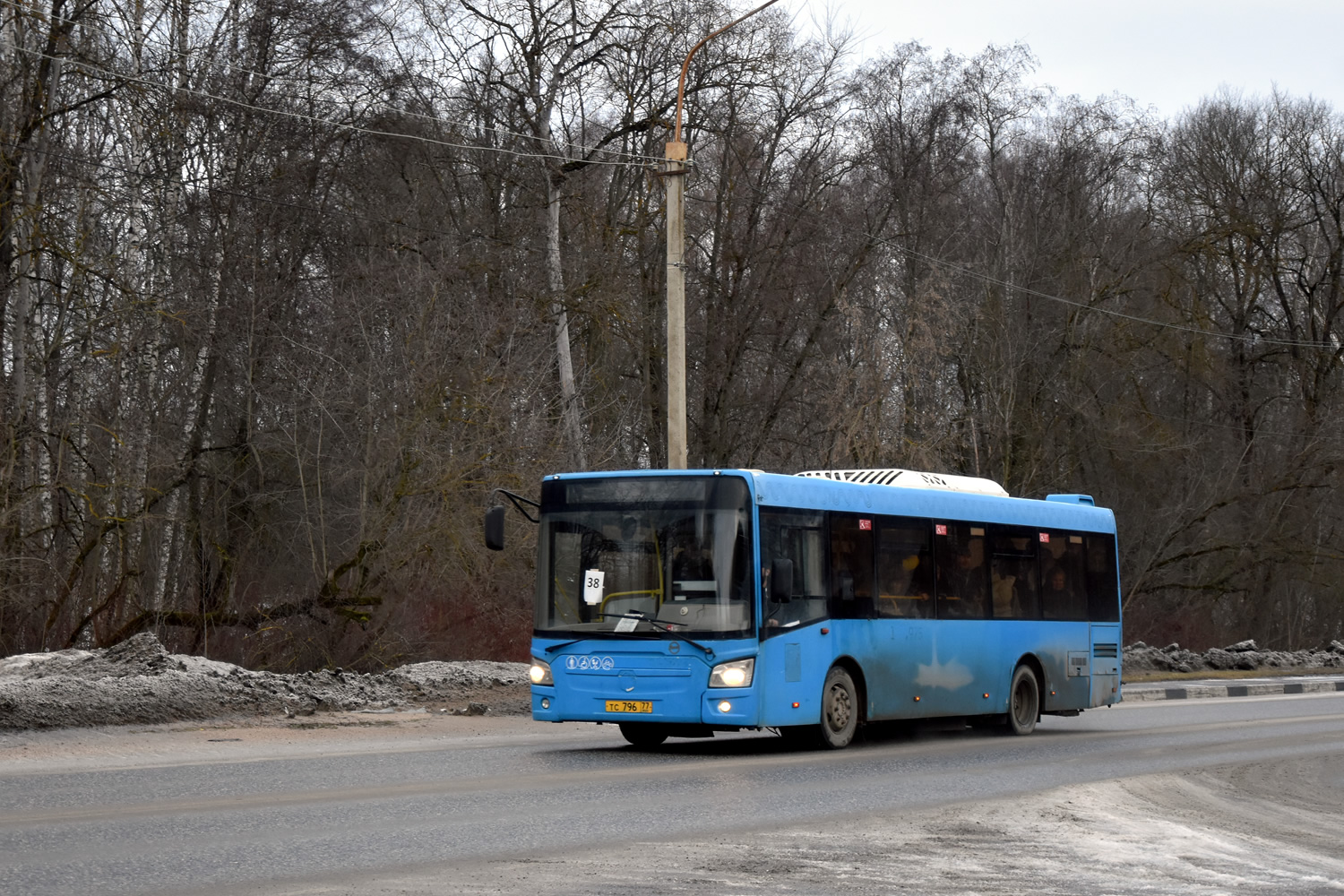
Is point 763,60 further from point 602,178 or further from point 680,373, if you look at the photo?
point 680,373

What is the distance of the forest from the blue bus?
30.5 feet

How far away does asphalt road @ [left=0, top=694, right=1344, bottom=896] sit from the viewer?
8.00m

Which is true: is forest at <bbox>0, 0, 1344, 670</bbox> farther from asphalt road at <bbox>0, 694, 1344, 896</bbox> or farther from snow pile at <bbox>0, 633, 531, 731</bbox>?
asphalt road at <bbox>0, 694, 1344, 896</bbox>

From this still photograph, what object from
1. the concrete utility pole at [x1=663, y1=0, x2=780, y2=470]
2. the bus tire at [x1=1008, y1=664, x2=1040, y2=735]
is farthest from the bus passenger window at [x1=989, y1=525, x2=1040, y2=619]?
the concrete utility pole at [x1=663, y1=0, x2=780, y2=470]

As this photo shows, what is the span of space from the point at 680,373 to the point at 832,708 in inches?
271

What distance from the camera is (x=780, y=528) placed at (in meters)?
15.6

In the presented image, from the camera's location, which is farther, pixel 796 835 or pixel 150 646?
pixel 150 646

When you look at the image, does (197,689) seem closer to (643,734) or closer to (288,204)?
(643,734)

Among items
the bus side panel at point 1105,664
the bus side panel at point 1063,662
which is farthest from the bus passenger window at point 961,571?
the bus side panel at point 1105,664

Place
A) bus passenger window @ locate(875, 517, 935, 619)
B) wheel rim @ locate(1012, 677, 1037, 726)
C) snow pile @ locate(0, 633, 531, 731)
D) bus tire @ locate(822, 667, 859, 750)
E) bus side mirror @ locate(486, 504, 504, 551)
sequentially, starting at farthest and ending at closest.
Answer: wheel rim @ locate(1012, 677, 1037, 726)
bus passenger window @ locate(875, 517, 935, 619)
snow pile @ locate(0, 633, 531, 731)
bus tire @ locate(822, 667, 859, 750)
bus side mirror @ locate(486, 504, 504, 551)

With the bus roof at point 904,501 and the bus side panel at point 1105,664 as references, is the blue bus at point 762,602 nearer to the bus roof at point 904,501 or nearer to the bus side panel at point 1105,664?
the bus roof at point 904,501

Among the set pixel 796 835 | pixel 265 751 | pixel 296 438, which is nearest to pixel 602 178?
pixel 296 438

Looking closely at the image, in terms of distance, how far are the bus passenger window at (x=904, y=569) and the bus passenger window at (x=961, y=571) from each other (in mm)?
225

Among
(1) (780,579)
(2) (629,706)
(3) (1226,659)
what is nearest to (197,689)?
(2) (629,706)
